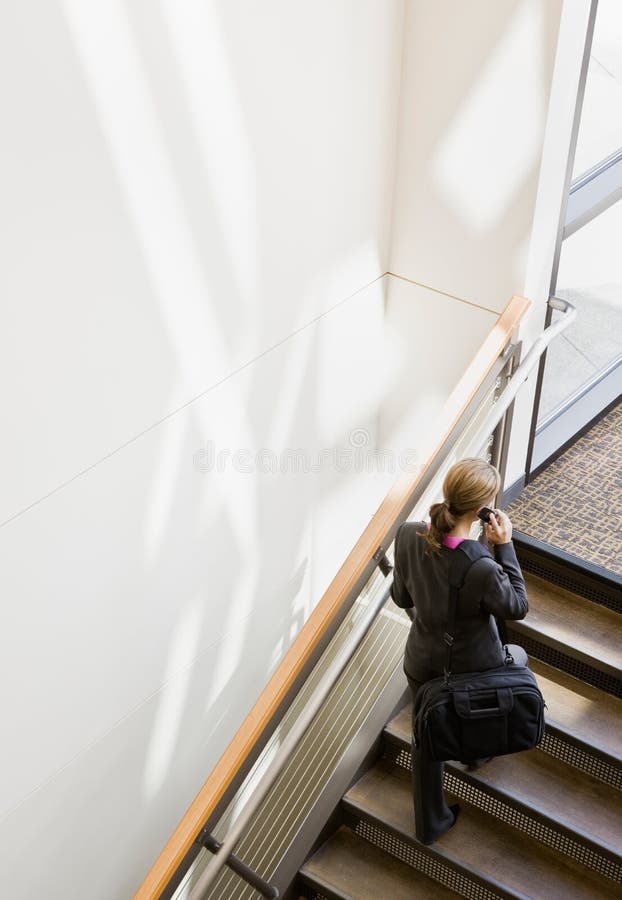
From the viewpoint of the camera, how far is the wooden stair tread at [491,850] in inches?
145

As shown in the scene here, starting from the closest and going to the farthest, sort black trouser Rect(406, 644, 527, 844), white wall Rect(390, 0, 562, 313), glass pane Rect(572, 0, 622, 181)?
black trouser Rect(406, 644, 527, 844) → white wall Rect(390, 0, 562, 313) → glass pane Rect(572, 0, 622, 181)

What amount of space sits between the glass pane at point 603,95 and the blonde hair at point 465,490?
2255mm

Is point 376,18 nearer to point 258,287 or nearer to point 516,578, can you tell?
point 258,287

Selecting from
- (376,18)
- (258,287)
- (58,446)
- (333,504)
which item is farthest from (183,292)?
(333,504)

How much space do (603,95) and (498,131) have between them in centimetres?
73

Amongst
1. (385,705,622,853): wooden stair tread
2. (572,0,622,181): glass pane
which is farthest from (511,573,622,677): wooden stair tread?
(572,0,622,181): glass pane

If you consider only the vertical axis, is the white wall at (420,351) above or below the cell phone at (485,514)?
above

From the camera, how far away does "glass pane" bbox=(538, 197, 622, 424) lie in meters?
→ 4.91

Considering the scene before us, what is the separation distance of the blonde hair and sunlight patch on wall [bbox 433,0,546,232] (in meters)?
1.72

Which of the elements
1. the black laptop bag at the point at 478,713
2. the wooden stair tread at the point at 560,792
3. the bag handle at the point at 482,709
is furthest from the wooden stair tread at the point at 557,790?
the bag handle at the point at 482,709

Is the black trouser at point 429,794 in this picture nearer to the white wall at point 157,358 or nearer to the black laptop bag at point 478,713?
the black laptop bag at point 478,713

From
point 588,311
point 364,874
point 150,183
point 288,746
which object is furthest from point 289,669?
point 588,311

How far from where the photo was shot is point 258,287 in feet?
13.9

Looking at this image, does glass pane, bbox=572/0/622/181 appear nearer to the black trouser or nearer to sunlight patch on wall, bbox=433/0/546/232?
sunlight patch on wall, bbox=433/0/546/232
